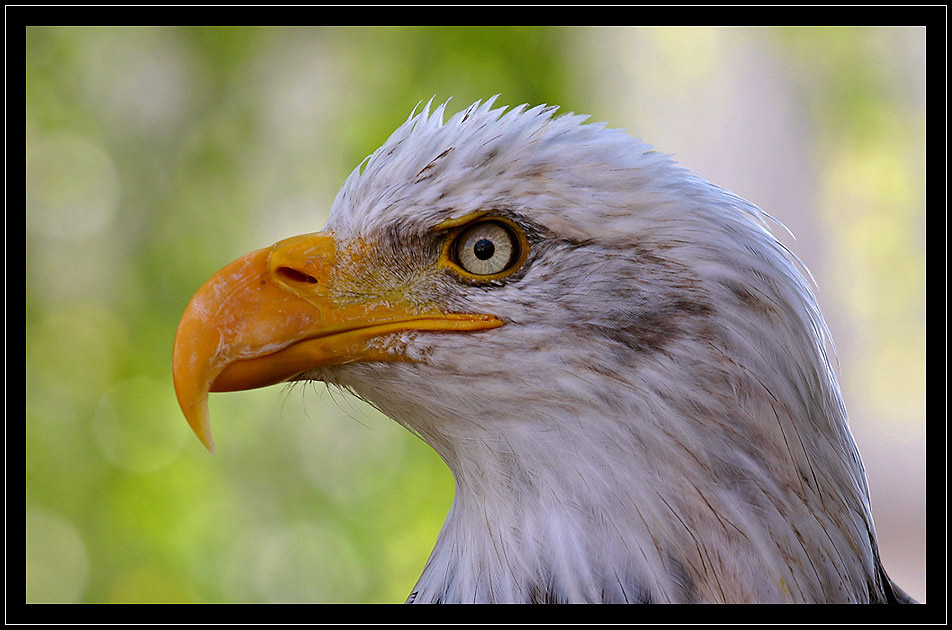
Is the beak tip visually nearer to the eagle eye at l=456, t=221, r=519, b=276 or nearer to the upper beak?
the upper beak

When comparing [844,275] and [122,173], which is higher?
[122,173]

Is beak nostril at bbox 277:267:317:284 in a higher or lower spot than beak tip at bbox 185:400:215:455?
higher

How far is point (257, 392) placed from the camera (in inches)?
130

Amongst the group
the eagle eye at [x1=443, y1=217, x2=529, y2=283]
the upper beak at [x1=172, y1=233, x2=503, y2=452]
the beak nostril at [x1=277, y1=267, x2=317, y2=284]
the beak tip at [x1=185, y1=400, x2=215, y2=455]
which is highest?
the eagle eye at [x1=443, y1=217, x2=529, y2=283]

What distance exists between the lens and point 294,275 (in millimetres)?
1229

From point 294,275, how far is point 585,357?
17.4 inches

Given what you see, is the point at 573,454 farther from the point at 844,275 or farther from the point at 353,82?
the point at 844,275

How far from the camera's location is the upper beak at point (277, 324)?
1.17 m

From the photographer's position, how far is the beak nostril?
4.02 ft

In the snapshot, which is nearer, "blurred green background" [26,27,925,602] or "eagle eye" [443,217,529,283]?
"eagle eye" [443,217,529,283]

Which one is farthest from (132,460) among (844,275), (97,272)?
(844,275)

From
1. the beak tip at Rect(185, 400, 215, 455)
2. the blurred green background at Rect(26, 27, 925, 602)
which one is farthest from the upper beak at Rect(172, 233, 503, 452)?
the blurred green background at Rect(26, 27, 925, 602)

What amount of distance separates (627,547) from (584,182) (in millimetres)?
513

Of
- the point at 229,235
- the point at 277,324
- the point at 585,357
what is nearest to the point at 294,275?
the point at 277,324
